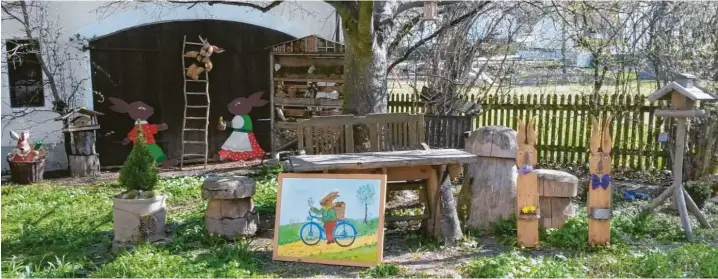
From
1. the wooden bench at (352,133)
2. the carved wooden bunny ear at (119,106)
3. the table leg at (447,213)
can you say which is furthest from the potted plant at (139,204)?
the carved wooden bunny ear at (119,106)

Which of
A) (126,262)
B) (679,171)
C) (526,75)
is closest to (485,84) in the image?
(526,75)

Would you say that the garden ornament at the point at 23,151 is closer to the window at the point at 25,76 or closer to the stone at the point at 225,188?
the window at the point at 25,76

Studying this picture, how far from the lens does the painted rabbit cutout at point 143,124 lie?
421 inches

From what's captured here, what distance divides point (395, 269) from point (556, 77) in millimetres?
9019

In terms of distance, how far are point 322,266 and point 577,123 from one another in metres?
7.18

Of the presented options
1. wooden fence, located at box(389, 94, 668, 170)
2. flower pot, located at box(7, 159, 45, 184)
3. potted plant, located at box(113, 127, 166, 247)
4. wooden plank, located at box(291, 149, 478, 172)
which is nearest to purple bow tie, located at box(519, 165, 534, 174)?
wooden plank, located at box(291, 149, 478, 172)

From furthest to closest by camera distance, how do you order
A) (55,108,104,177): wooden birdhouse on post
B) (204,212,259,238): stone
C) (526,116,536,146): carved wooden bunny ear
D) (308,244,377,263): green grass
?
1. (55,108,104,177): wooden birdhouse on post
2. (204,212,259,238): stone
3. (526,116,536,146): carved wooden bunny ear
4. (308,244,377,263): green grass

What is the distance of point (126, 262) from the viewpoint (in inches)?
199

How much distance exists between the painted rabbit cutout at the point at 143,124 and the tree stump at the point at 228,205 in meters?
5.23

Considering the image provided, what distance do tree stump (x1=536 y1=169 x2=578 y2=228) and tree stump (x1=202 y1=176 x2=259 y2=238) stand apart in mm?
2916

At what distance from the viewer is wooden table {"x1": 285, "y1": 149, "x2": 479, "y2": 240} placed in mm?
5297

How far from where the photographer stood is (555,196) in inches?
246

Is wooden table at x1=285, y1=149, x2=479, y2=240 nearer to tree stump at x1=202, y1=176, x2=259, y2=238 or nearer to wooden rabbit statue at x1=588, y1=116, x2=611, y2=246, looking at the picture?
tree stump at x1=202, y1=176, x2=259, y2=238

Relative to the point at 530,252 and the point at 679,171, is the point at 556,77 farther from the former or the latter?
the point at 530,252
